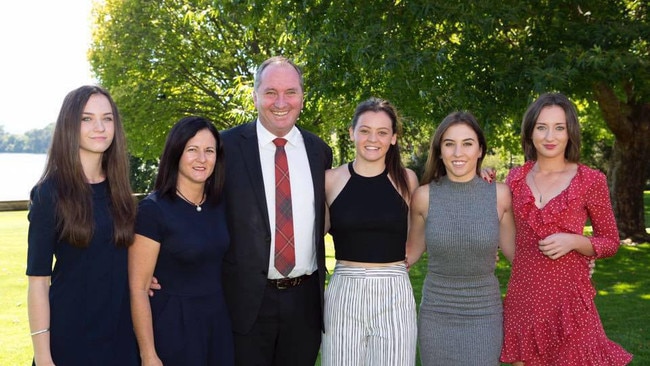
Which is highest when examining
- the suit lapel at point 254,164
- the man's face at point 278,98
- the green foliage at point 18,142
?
the green foliage at point 18,142

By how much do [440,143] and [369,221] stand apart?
2.30ft

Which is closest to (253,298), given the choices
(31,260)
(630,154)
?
(31,260)

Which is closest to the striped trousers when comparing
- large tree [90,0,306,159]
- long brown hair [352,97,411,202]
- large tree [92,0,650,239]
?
long brown hair [352,97,411,202]

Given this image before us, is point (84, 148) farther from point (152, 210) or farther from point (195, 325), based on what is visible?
point (195, 325)

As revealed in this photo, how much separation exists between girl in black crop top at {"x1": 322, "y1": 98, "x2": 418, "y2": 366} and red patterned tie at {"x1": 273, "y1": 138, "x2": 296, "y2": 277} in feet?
0.94

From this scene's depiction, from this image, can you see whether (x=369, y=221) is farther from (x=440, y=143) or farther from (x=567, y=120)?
(x=567, y=120)

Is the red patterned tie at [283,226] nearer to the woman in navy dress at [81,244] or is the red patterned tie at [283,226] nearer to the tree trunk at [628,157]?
the woman in navy dress at [81,244]

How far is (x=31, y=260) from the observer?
3045mm

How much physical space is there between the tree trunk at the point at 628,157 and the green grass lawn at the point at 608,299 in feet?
2.32

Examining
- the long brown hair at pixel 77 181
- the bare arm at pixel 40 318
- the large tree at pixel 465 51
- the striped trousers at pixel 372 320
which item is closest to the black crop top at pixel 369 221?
the striped trousers at pixel 372 320

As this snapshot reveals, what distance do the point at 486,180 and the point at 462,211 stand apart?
0.30 metres

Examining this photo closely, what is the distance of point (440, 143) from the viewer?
4.12 meters

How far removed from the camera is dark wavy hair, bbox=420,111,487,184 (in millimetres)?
4051

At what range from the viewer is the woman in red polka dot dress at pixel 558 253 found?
367 cm
